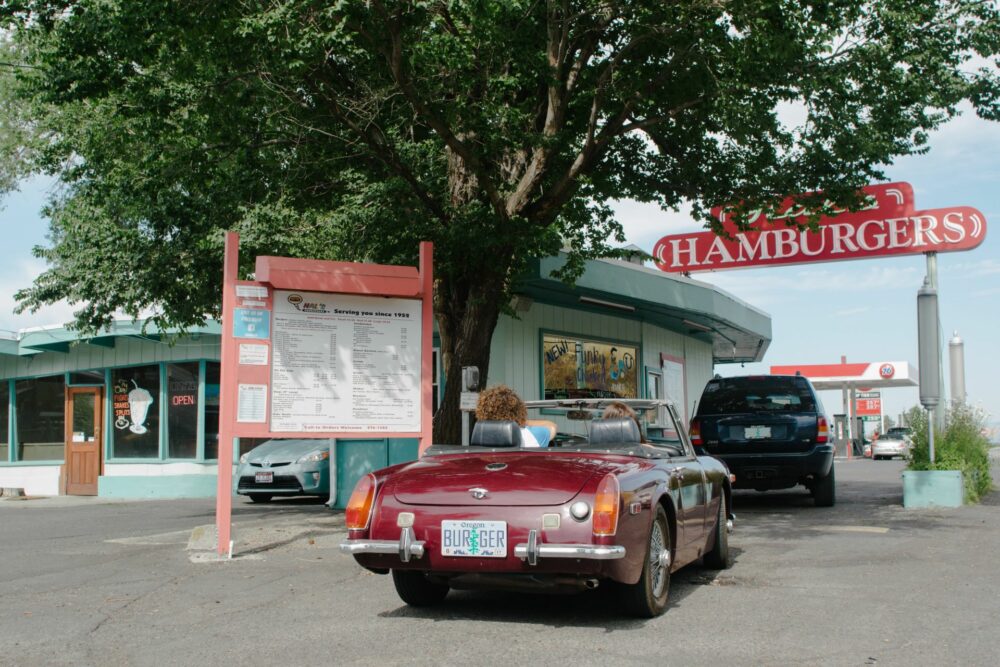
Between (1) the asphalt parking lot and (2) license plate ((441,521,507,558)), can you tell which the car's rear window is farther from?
(2) license plate ((441,521,507,558))

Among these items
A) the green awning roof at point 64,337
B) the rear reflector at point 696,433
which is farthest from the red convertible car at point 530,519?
the green awning roof at point 64,337

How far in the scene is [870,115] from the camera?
1199cm

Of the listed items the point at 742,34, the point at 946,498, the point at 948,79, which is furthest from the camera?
the point at 946,498

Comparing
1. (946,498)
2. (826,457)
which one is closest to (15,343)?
(826,457)

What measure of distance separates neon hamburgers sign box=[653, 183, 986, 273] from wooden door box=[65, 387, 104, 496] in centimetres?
1307

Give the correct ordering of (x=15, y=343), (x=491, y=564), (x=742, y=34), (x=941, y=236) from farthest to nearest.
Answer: (x=15, y=343) < (x=941, y=236) < (x=742, y=34) < (x=491, y=564)

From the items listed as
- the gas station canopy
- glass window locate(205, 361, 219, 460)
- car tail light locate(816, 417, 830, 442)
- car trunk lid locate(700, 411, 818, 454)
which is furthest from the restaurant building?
the gas station canopy

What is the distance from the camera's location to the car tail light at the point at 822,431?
42.3 feet

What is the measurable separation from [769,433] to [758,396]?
2.13ft

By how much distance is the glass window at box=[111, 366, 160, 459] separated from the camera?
20656mm

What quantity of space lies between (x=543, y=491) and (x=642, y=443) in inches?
53.1

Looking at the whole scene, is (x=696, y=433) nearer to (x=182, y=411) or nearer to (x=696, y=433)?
(x=696, y=433)

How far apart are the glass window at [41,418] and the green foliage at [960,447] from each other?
17605 mm

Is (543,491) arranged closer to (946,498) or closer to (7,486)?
(946,498)
